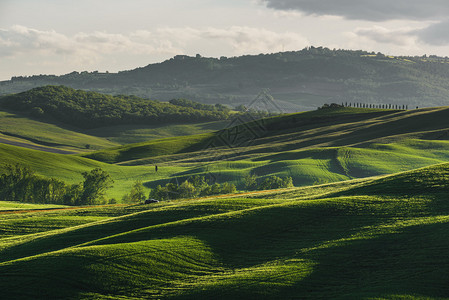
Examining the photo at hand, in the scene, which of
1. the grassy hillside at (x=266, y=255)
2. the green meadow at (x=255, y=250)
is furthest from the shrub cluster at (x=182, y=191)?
the grassy hillside at (x=266, y=255)

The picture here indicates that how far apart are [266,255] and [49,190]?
97.1 m

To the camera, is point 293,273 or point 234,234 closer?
point 293,273

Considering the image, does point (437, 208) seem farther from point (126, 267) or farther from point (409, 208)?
point (126, 267)

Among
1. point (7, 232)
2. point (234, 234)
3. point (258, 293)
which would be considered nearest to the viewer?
point (258, 293)

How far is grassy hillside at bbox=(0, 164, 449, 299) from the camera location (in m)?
30.1

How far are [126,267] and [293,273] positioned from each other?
1039 cm

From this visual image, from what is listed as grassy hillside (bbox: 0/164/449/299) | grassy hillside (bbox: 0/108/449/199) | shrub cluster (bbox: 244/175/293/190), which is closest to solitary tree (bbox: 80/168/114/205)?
grassy hillside (bbox: 0/108/449/199)

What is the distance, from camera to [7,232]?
190 feet

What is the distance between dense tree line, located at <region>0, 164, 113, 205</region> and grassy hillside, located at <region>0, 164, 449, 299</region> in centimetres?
7386

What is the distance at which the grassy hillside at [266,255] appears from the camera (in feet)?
98.9

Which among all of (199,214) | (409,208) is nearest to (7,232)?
(199,214)

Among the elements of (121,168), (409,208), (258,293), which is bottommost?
(121,168)

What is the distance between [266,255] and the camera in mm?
36219

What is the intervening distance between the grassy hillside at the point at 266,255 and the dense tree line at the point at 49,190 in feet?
242
